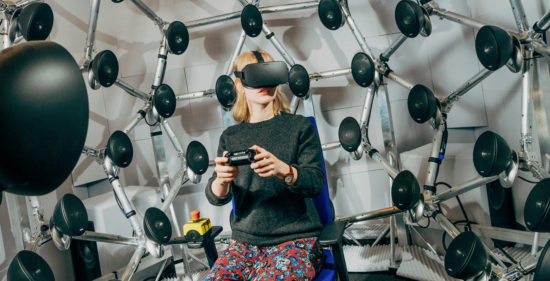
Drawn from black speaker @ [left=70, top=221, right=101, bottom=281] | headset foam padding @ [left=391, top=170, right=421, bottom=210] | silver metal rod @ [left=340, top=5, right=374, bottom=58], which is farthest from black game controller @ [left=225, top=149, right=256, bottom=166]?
black speaker @ [left=70, top=221, right=101, bottom=281]

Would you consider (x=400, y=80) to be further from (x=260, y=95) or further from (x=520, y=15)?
(x=260, y=95)

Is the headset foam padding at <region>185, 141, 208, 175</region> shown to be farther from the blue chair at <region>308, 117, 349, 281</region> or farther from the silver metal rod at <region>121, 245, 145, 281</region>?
the blue chair at <region>308, 117, 349, 281</region>

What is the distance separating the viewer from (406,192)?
1.63 meters

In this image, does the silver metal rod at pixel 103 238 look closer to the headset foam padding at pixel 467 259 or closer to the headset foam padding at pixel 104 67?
the headset foam padding at pixel 104 67

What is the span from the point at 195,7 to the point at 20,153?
2776mm

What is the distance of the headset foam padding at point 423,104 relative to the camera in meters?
1.80

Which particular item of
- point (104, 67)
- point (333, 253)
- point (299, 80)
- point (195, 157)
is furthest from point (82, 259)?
point (333, 253)

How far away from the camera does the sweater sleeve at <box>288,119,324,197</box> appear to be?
4.30 ft

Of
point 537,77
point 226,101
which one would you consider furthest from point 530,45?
point 226,101

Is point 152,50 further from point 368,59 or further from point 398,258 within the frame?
point 398,258

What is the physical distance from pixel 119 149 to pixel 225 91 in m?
0.62

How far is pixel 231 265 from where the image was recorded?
1331 mm

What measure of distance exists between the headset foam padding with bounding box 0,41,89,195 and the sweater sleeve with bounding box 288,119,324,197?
3.33 feet

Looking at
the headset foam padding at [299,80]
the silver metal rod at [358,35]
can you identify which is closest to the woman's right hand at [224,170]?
the headset foam padding at [299,80]
